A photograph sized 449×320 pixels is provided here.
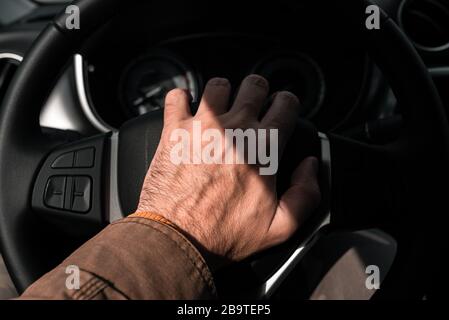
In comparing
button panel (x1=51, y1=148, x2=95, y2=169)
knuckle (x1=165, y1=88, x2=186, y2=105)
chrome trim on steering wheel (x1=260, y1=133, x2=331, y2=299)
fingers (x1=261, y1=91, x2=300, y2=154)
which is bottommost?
chrome trim on steering wheel (x1=260, y1=133, x2=331, y2=299)

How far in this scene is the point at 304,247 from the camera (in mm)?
798

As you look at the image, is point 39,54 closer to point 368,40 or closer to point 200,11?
point 200,11

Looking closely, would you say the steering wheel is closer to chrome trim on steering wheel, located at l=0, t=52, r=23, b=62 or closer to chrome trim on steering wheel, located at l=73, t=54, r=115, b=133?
chrome trim on steering wheel, located at l=73, t=54, r=115, b=133

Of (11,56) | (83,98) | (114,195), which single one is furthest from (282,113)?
(11,56)

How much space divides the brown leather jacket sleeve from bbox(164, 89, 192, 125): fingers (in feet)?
0.74

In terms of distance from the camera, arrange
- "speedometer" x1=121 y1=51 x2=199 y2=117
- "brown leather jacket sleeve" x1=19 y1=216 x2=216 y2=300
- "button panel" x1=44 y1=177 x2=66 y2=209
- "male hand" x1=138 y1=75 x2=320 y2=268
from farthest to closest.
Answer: "speedometer" x1=121 y1=51 x2=199 y2=117, "button panel" x1=44 y1=177 x2=66 y2=209, "male hand" x1=138 y1=75 x2=320 y2=268, "brown leather jacket sleeve" x1=19 y1=216 x2=216 y2=300

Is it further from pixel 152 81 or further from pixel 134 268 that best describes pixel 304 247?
pixel 152 81

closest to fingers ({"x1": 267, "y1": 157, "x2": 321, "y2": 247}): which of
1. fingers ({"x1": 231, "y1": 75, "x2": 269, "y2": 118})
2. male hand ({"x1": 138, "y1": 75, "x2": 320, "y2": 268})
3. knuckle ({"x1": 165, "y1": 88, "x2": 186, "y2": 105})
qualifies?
male hand ({"x1": 138, "y1": 75, "x2": 320, "y2": 268})

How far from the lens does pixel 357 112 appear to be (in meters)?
1.20

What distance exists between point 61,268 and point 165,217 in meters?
0.18

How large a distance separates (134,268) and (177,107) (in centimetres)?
34

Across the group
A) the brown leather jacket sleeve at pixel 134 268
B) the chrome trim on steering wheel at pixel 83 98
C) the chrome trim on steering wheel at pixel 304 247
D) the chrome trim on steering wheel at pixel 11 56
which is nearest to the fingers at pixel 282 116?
the chrome trim on steering wheel at pixel 304 247

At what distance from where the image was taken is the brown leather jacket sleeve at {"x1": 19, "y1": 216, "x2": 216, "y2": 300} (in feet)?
1.69
